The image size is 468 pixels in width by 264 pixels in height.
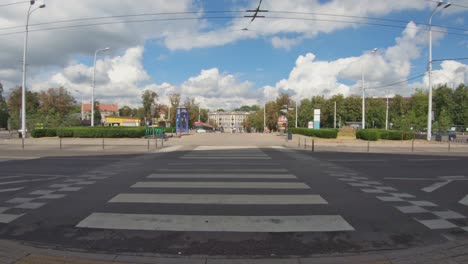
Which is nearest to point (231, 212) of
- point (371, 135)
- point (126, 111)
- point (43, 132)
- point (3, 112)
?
point (371, 135)

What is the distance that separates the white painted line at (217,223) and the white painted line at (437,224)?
1.40 metres

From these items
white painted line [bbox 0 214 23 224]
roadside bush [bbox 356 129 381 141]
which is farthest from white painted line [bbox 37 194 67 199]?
roadside bush [bbox 356 129 381 141]

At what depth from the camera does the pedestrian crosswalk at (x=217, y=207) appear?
6367 millimetres

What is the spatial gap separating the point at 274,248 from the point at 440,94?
92667mm

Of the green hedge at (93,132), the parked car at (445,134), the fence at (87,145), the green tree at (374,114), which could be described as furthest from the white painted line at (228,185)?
the green tree at (374,114)

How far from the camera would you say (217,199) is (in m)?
8.42

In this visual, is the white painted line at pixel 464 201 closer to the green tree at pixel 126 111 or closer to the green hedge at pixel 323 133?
the green hedge at pixel 323 133

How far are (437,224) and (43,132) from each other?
3916 centimetres

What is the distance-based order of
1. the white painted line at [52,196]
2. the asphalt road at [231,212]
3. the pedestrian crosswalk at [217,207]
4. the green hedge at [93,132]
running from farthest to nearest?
the green hedge at [93,132] → the white painted line at [52,196] → the pedestrian crosswalk at [217,207] → the asphalt road at [231,212]

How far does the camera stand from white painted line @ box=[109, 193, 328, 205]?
26.7 feet

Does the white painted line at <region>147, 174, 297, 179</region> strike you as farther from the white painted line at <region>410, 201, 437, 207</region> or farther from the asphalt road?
the white painted line at <region>410, 201, 437, 207</region>

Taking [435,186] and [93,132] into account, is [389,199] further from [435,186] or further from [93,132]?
[93,132]

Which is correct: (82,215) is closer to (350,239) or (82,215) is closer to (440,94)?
(350,239)

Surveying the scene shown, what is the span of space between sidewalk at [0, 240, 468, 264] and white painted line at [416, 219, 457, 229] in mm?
1314
